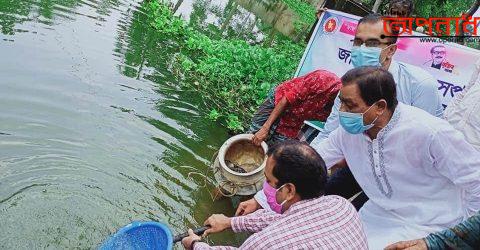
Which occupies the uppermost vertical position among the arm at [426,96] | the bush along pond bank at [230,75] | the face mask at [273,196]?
the arm at [426,96]

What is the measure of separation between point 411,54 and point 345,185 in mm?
1987

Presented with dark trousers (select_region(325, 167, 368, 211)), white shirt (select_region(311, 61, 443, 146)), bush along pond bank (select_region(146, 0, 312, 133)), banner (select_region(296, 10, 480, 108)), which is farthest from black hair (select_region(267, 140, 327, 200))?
bush along pond bank (select_region(146, 0, 312, 133))

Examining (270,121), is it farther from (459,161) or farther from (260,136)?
(459,161)

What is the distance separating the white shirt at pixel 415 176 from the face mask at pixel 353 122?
0.43ft

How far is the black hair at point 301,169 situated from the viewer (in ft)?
7.43

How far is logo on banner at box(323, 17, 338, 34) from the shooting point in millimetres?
5734

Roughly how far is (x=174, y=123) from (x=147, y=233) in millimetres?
3334

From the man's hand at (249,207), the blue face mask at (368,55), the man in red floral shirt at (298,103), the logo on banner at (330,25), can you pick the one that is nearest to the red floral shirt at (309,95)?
the man in red floral shirt at (298,103)

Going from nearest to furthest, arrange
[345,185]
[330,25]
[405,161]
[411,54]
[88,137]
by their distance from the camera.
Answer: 1. [405,161]
2. [345,185]
3. [411,54]
4. [88,137]
5. [330,25]

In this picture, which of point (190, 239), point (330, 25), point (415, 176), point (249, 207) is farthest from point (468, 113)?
point (330, 25)

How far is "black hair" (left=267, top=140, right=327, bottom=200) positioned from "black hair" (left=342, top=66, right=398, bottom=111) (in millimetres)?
645

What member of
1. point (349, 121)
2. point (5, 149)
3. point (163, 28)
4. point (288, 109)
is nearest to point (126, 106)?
point (5, 149)

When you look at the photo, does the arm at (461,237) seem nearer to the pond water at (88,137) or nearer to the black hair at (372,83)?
the black hair at (372,83)

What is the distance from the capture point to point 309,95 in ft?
14.0
